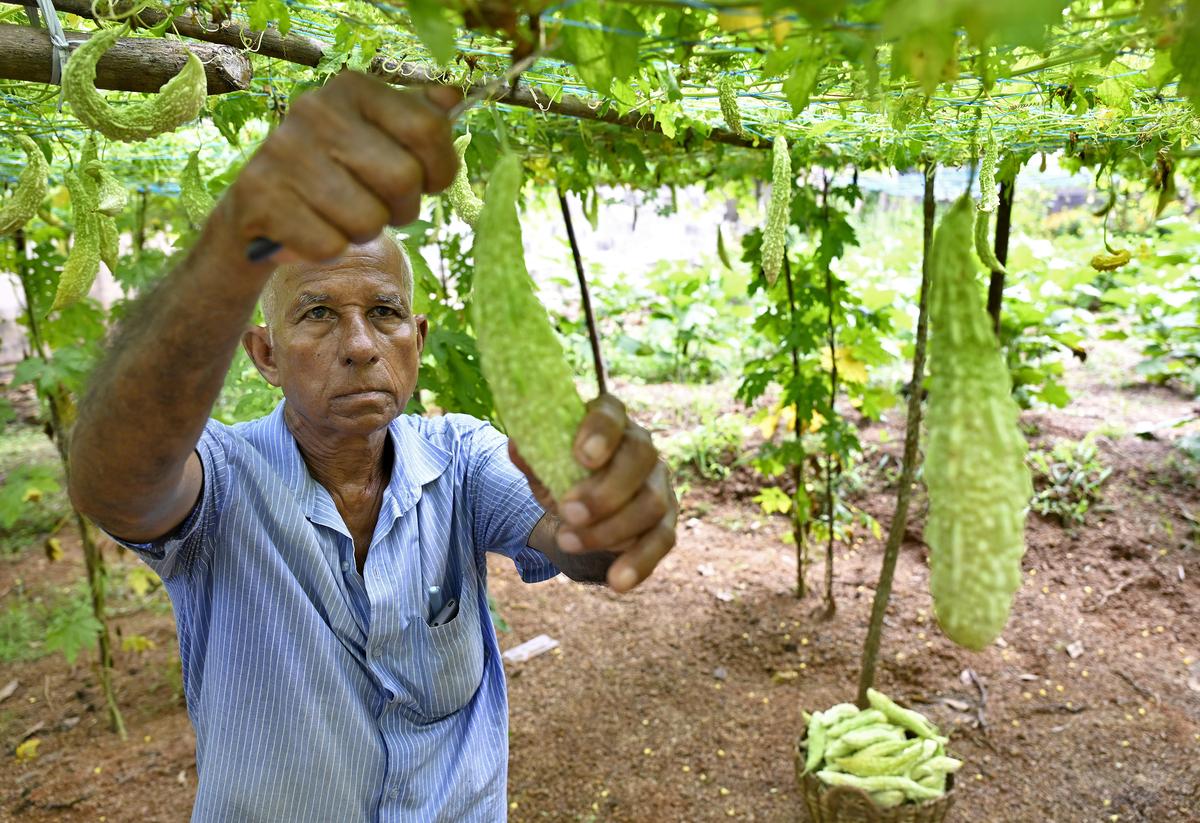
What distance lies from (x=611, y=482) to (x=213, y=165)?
4.89 metres

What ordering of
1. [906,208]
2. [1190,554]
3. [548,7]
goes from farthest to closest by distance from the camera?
[906,208], [1190,554], [548,7]

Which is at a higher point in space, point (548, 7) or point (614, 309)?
point (548, 7)

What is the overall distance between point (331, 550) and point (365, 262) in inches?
29.6

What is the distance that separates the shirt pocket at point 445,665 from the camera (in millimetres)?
2143

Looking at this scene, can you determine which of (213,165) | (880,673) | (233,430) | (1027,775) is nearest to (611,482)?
(233,430)

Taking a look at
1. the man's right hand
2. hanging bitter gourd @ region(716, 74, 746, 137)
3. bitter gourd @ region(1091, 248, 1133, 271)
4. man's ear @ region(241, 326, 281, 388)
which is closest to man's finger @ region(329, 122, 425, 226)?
the man's right hand

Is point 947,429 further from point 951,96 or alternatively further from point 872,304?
point 872,304

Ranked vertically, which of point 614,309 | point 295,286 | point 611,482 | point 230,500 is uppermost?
point 295,286

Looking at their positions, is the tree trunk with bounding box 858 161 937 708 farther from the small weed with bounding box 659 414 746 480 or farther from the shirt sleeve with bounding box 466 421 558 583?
the small weed with bounding box 659 414 746 480

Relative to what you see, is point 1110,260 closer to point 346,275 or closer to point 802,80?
point 802,80

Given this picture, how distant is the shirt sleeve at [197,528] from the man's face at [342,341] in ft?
0.81

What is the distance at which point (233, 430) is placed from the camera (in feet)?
7.20

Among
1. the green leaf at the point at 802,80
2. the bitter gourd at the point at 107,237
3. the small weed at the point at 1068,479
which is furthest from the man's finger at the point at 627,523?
the small weed at the point at 1068,479

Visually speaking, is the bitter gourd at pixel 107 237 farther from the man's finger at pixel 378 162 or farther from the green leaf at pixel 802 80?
the green leaf at pixel 802 80
